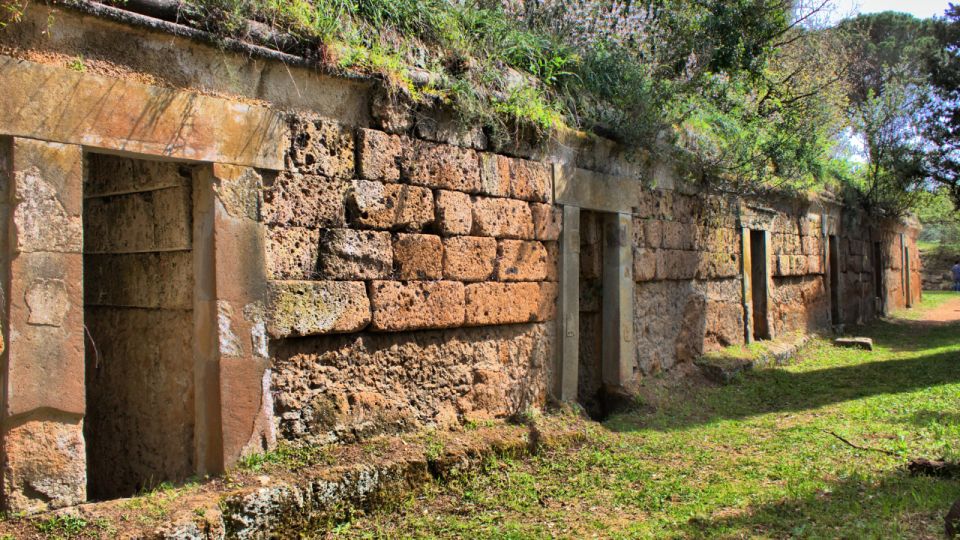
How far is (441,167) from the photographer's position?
18.9ft

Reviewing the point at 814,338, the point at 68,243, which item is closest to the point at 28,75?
the point at 68,243

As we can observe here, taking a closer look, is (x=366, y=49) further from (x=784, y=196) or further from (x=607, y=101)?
(x=784, y=196)

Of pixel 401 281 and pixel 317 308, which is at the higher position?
pixel 401 281

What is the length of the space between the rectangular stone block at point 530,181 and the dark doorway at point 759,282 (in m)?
6.10

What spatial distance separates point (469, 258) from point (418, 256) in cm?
59

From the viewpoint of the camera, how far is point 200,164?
439 cm

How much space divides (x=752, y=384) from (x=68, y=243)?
25.9 ft

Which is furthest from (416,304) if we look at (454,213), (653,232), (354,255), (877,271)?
(877,271)

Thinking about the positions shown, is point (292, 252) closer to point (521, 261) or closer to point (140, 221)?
point (140, 221)

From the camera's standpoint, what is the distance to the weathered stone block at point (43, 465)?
3.54 m

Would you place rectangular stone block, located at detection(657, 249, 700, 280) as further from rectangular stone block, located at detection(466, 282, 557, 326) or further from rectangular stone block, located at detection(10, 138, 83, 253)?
rectangular stone block, located at detection(10, 138, 83, 253)

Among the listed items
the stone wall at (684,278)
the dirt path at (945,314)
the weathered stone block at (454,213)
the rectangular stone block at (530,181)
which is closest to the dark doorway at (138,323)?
the weathered stone block at (454,213)

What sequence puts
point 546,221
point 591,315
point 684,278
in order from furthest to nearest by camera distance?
point 684,278 < point 591,315 < point 546,221

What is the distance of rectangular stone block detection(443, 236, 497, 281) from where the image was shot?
5836mm
